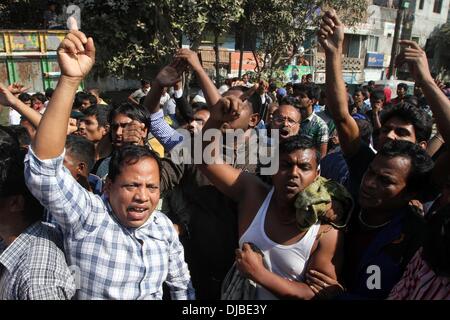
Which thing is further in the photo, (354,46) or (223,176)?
(354,46)

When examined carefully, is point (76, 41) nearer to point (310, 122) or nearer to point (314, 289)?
point (314, 289)

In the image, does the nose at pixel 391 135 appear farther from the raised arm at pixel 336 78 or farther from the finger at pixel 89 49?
the finger at pixel 89 49

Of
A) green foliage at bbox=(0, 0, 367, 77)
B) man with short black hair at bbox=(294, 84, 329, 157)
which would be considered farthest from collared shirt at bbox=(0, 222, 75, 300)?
green foliage at bbox=(0, 0, 367, 77)

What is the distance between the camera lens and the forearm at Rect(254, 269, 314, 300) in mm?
1672

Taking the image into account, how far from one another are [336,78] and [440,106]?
0.53 metres

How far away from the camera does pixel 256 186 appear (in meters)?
1.97

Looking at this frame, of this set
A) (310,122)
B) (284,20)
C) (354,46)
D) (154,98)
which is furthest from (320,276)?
(354,46)

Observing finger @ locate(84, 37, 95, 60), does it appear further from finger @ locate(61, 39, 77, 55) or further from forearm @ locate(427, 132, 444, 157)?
forearm @ locate(427, 132, 444, 157)

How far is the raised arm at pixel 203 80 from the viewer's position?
90.8 inches

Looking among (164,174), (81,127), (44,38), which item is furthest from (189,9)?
(164,174)

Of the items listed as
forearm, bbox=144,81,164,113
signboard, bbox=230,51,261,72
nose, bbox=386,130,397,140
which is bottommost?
signboard, bbox=230,51,261,72

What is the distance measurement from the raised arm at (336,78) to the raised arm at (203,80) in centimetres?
63

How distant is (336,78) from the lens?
210 cm

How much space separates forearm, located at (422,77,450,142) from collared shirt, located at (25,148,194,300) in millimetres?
1451
